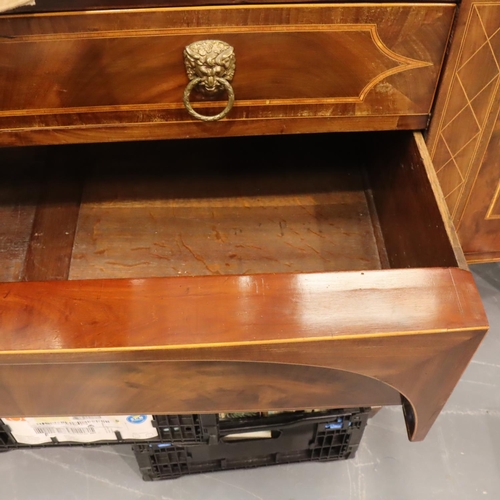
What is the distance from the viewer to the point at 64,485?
822 mm

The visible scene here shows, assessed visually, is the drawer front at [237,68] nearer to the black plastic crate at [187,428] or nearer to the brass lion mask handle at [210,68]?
the brass lion mask handle at [210,68]

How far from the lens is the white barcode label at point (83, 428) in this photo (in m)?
0.73

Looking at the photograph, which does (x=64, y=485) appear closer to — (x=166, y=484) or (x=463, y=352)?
(x=166, y=484)

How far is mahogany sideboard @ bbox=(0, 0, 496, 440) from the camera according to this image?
416 millimetres

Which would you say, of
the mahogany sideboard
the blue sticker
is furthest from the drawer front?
the blue sticker

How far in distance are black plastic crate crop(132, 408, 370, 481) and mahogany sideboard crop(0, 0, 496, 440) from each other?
7.9 inches

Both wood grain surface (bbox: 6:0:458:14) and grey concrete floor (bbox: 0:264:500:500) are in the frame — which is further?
grey concrete floor (bbox: 0:264:500:500)

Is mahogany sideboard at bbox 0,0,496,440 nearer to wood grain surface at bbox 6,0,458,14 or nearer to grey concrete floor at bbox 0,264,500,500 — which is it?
wood grain surface at bbox 6,0,458,14

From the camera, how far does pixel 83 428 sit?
2.50 feet

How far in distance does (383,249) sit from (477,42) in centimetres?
31

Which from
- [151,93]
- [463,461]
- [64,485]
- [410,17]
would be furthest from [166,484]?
[410,17]

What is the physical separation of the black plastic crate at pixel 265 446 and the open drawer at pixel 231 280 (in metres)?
0.20

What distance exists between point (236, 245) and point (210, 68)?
1.00 feet

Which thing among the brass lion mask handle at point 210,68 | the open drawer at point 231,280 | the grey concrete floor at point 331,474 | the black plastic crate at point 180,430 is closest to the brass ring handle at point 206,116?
the brass lion mask handle at point 210,68
